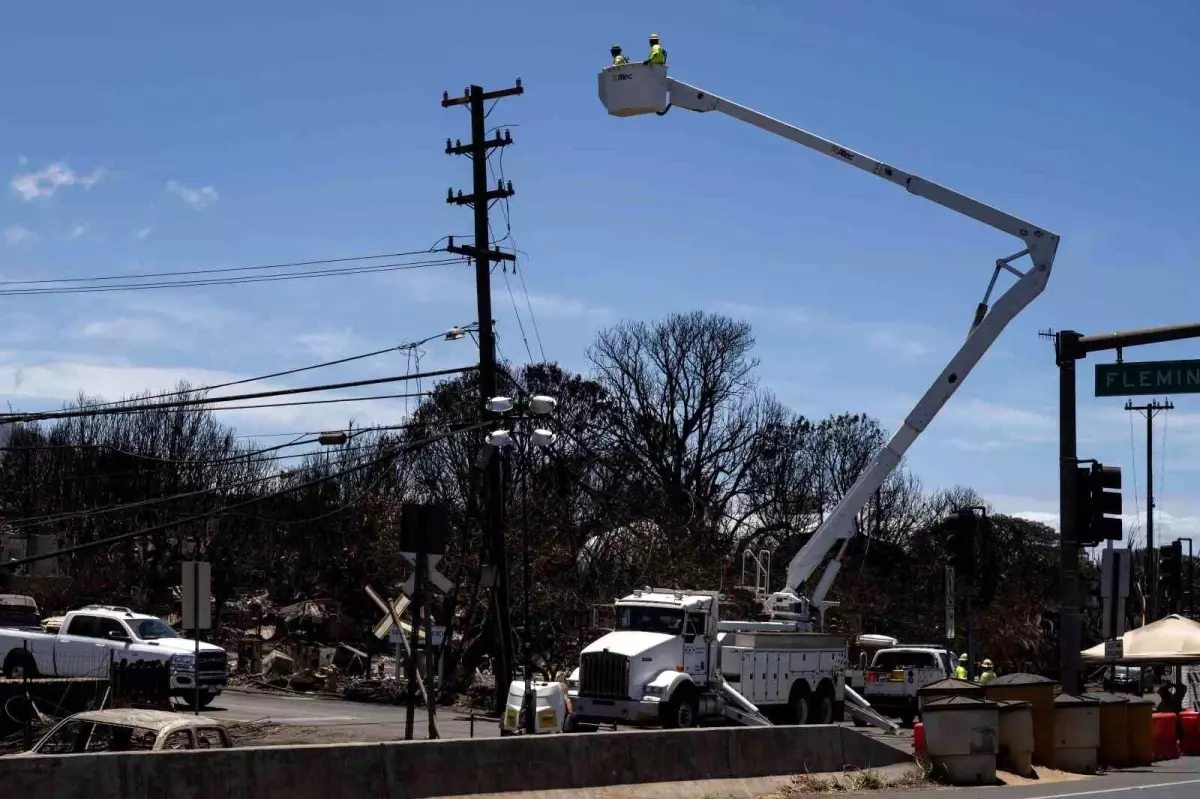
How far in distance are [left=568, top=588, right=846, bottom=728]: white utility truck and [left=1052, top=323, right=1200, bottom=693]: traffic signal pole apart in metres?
6.11

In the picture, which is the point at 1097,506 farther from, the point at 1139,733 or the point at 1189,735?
the point at 1189,735

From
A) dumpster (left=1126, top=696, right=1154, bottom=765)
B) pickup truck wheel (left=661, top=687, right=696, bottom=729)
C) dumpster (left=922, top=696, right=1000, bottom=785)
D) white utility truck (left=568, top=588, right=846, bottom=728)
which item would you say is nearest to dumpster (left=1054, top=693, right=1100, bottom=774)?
dumpster (left=1126, top=696, right=1154, bottom=765)

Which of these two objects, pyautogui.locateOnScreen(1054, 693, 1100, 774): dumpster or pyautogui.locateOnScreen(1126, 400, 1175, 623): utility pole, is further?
pyautogui.locateOnScreen(1126, 400, 1175, 623): utility pole

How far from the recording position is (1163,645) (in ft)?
86.7

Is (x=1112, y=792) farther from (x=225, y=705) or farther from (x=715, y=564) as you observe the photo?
(x=715, y=564)

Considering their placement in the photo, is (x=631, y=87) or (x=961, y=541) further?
(x=631, y=87)

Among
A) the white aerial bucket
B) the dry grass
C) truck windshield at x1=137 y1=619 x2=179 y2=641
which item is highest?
the white aerial bucket

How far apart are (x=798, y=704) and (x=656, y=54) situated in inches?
505

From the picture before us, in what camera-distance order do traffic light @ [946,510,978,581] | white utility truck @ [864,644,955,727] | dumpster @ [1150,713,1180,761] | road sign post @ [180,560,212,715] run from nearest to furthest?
1. road sign post @ [180,560,212,715]
2. traffic light @ [946,510,978,581]
3. dumpster @ [1150,713,1180,761]
4. white utility truck @ [864,644,955,727]

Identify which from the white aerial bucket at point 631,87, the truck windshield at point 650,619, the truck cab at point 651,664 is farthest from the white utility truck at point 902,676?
the white aerial bucket at point 631,87

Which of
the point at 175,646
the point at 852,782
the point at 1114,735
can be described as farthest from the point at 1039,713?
the point at 175,646

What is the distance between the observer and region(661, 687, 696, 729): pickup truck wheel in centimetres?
2406

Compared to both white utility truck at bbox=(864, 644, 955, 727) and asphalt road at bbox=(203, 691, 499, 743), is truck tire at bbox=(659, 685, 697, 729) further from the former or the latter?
white utility truck at bbox=(864, 644, 955, 727)

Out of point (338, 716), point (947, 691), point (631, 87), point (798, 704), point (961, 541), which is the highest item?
point (631, 87)
